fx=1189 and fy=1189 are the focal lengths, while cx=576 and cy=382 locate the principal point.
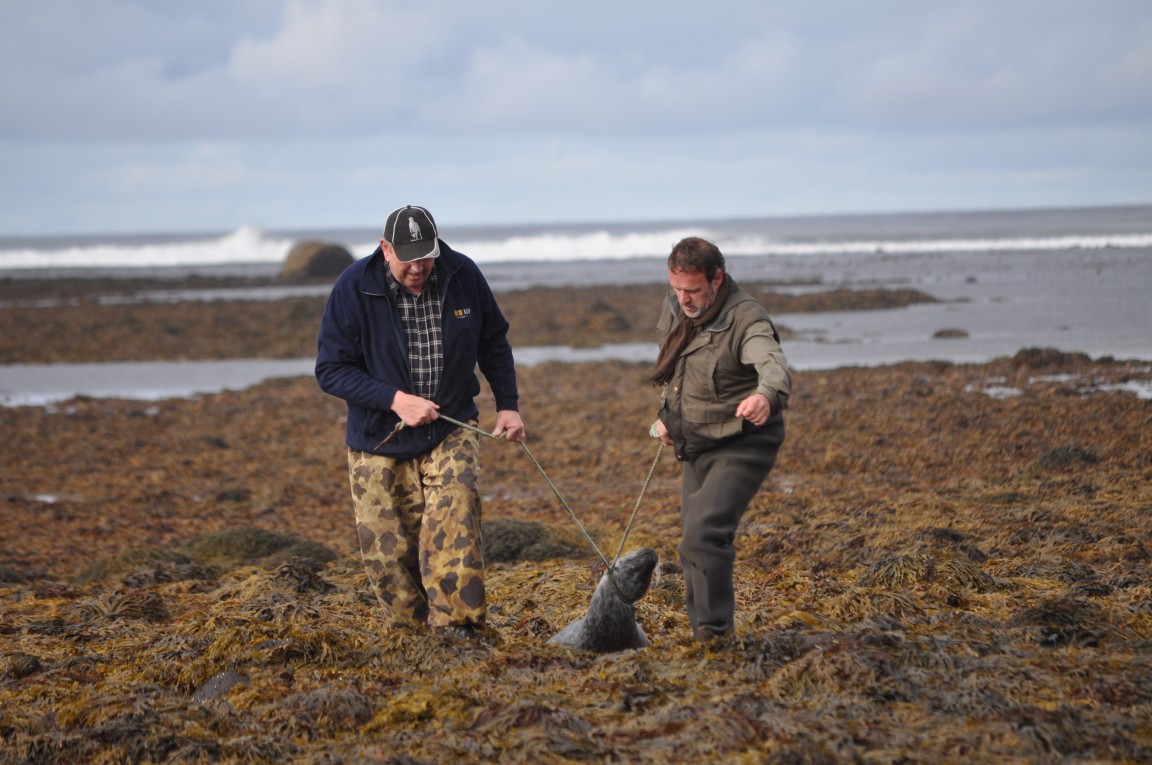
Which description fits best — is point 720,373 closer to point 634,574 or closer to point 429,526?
point 634,574

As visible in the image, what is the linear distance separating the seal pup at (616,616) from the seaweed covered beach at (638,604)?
0.19m

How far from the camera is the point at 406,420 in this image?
17.0ft

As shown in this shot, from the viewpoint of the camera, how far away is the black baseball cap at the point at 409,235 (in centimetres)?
512

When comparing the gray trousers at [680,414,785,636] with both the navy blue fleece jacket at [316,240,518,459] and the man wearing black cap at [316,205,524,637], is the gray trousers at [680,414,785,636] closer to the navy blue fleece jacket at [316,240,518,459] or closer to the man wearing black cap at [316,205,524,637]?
the man wearing black cap at [316,205,524,637]

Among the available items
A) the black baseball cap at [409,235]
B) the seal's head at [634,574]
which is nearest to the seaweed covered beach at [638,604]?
the seal's head at [634,574]

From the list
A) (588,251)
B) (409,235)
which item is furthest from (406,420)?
(588,251)

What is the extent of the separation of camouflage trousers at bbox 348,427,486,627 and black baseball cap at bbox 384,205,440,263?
850 mm

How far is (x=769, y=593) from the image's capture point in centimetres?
668

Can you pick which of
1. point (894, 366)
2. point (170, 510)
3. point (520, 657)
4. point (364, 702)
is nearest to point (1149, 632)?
point (520, 657)

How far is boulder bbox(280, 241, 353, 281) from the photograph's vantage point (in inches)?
2018

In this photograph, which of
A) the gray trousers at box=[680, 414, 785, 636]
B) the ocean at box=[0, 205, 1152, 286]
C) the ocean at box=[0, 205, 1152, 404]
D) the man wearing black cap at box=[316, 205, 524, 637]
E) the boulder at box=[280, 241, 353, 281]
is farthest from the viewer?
the ocean at box=[0, 205, 1152, 286]

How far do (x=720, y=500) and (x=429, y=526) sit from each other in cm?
132

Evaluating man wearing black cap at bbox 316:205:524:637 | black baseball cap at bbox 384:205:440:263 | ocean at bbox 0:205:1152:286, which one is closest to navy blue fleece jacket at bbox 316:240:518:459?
man wearing black cap at bbox 316:205:524:637

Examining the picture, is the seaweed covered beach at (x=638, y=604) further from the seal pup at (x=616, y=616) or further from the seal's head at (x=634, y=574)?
the seal's head at (x=634, y=574)
